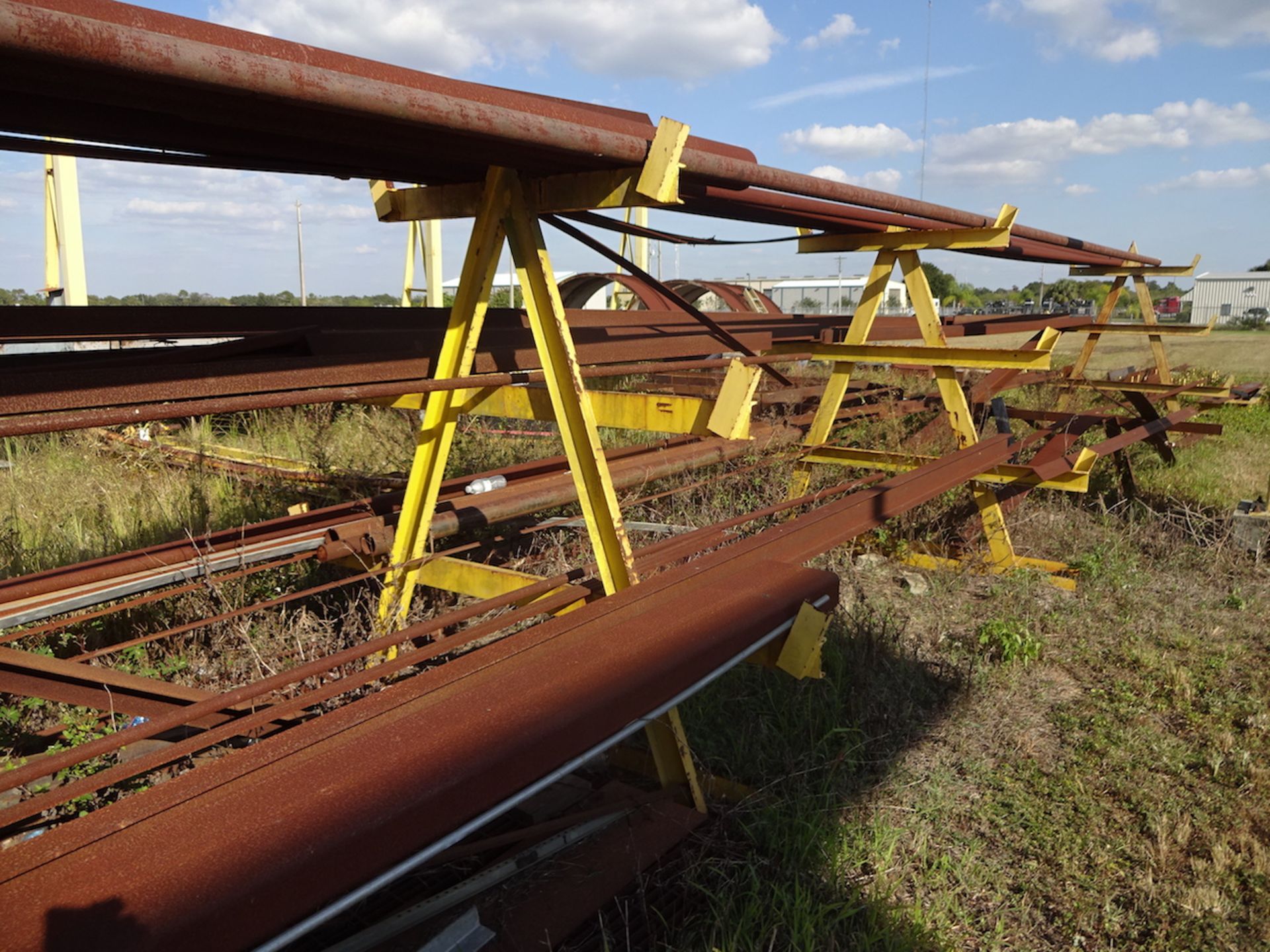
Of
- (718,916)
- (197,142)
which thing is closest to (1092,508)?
(718,916)

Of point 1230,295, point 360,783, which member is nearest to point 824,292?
point 1230,295

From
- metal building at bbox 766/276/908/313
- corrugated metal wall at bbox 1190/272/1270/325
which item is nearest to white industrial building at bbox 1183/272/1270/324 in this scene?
corrugated metal wall at bbox 1190/272/1270/325

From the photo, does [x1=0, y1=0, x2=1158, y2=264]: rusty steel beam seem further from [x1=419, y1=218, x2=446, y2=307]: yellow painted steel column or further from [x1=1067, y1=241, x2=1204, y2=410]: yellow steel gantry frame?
[x1=419, y1=218, x2=446, y2=307]: yellow painted steel column

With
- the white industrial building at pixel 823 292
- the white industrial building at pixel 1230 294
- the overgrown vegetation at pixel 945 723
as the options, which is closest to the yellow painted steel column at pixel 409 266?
the overgrown vegetation at pixel 945 723

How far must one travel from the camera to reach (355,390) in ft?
7.41

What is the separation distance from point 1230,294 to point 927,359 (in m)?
70.7

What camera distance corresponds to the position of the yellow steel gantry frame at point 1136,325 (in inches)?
284

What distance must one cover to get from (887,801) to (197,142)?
2827mm

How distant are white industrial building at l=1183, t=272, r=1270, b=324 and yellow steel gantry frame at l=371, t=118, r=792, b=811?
217 ft

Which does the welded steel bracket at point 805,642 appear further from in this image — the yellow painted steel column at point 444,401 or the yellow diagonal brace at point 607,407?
the yellow painted steel column at point 444,401

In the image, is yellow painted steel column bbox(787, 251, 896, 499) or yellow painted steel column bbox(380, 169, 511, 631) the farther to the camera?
yellow painted steel column bbox(787, 251, 896, 499)

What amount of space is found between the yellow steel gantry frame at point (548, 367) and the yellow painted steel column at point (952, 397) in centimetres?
223

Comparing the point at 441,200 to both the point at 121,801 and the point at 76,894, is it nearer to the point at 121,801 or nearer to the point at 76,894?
the point at 121,801

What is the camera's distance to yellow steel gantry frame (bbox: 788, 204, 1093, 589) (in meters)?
4.33
